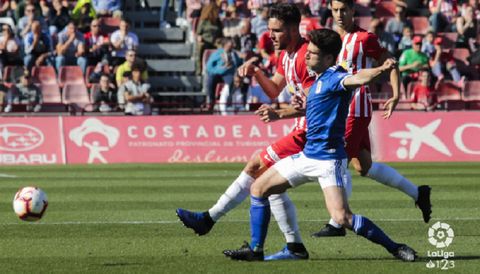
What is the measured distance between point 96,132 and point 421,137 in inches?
256

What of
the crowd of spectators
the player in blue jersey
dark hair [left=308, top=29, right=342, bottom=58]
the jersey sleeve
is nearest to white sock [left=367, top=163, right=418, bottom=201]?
the jersey sleeve

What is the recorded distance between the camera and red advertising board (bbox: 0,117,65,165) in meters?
22.7

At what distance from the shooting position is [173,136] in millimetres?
22625

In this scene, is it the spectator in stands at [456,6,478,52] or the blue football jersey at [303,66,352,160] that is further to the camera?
the spectator in stands at [456,6,478,52]

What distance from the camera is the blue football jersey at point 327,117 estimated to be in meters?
8.91

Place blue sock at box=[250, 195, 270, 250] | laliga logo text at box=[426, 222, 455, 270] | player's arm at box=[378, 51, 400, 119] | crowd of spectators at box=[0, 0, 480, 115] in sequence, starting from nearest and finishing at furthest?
laliga logo text at box=[426, 222, 455, 270], blue sock at box=[250, 195, 270, 250], player's arm at box=[378, 51, 400, 119], crowd of spectators at box=[0, 0, 480, 115]

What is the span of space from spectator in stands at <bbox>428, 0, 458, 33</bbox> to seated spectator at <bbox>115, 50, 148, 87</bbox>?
7327 millimetres

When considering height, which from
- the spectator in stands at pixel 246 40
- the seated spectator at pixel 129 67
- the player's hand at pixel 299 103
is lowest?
the seated spectator at pixel 129 67

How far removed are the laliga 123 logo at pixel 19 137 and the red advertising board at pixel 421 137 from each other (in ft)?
22.1

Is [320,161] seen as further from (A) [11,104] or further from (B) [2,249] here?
(A) [11,104]

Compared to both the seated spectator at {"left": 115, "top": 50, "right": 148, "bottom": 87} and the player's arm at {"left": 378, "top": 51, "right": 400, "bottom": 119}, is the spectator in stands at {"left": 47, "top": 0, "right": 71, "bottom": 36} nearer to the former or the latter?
the seated spectator at {"left": 115, "top": 50, "right": 148, "bottom": 87}

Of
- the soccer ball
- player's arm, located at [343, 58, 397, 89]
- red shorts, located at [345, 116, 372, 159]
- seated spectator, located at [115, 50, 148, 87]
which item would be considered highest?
player's arm, located at [343, 58, 397, 89]

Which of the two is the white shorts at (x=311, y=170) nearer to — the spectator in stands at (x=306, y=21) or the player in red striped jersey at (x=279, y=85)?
the player in red striped jersey at (x=279, y=85)

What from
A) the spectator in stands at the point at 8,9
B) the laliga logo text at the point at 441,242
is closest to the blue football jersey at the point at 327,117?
the laliga logo text at the point at 441,242
